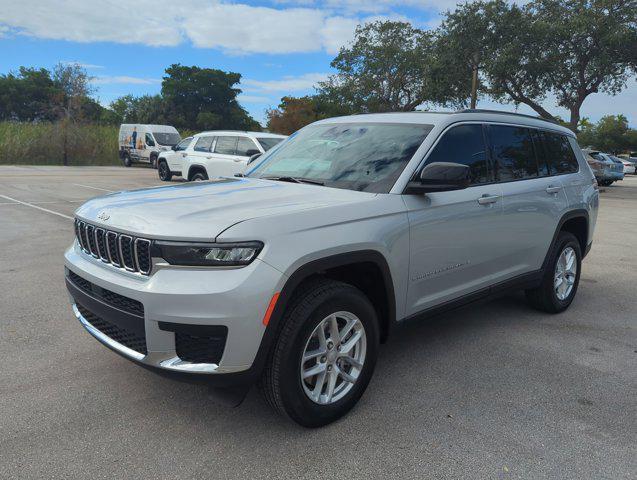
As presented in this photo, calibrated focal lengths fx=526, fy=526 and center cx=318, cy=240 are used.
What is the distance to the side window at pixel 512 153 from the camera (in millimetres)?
4164

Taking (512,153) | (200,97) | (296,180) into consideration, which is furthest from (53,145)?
(200,97)

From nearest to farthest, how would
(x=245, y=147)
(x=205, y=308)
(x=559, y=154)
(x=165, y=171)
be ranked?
1. (x=205, y=308)
2. (x=559, y=154)
3. (x=245, y=147)
4. (x=165, y=171)

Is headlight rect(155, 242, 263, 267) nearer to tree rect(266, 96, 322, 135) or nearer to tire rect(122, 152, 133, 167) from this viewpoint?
tire rect(122, 152, 133, 167)

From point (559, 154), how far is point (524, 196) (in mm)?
1044

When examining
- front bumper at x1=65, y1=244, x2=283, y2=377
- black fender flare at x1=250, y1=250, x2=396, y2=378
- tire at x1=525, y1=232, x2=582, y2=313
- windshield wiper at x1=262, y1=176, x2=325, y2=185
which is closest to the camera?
front bumper at x1=65, y1=244, x2=283, y2=377

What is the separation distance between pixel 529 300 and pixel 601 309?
2.69ft

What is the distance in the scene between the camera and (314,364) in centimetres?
291

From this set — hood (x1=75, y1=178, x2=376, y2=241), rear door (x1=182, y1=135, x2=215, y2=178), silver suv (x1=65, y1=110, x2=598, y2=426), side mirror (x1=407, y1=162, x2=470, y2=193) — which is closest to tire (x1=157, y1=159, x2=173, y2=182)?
rear door (x1=182, y1=135, x2=215, y2=178)

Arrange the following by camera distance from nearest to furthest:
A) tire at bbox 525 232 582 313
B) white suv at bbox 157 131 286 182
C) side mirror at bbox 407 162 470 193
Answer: side mirror at bbox 407 162 470 193 → tire at bbox 525 232 582 313 → white suv at bbox 157 131 286 182

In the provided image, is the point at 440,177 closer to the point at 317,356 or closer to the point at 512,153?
the point at 317,356

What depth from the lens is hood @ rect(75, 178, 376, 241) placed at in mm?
2576

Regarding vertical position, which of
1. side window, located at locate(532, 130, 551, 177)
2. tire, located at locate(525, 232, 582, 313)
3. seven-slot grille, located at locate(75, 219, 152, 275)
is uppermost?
side window, located at locate(532, 130, 551, 177)

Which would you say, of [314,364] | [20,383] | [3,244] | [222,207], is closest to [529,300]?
[314,364]

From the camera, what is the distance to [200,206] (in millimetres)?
2857
